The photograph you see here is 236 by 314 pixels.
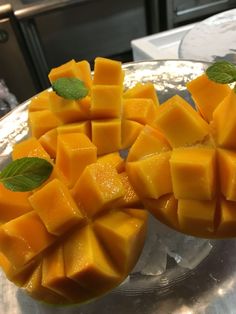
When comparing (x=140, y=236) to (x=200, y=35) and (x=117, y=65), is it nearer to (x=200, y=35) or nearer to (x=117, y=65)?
(x=117, y=65)

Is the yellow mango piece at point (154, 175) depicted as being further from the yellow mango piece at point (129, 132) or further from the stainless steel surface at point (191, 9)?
the stainless steel surface at point (191, 9)

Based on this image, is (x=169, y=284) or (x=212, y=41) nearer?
(x=169, y=284)

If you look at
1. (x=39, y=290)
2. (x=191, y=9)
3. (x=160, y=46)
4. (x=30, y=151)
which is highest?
(x=30, y=151)

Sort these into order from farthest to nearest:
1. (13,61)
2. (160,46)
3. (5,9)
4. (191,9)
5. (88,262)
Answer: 1. (191,9)
2. (13,61)
3. (5,9)
4. (160,46)
5. (88,262)

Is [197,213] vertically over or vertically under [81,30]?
over

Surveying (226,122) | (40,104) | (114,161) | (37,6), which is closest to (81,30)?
(37,6)

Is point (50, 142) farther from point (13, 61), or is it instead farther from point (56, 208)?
point (13, 61)

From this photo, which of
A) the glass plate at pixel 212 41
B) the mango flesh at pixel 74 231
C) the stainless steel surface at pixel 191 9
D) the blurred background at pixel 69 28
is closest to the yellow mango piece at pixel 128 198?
the mango flesh at pixel 74 231

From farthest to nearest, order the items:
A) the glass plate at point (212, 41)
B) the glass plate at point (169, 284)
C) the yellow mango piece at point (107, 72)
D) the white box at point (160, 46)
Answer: the white box at point (160, 46)
the glass plate at point (212, 41)
the yellow mango piece at point (107, 72)
the glass plate at point (169, 284)
